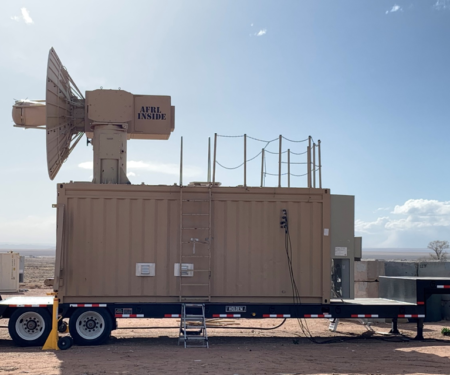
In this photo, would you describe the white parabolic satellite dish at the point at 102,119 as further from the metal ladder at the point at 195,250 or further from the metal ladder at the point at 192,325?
the metal ladder at the point at 192,325

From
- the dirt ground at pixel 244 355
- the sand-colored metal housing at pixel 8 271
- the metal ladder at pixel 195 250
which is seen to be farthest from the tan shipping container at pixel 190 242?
the sand-colored metal housing at pixel 8 271

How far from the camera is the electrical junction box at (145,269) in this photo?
1134cm

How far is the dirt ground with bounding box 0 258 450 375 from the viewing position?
8.94 meters

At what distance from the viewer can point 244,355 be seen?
33.1 feet

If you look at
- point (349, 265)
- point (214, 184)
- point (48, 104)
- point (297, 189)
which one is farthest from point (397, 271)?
point (48, 104)

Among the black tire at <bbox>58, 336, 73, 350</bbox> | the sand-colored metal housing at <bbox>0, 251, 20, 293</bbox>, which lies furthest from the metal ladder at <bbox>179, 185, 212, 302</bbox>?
the sand-colored metal housing at <bbox>0, 251, 20, 293</bbox>

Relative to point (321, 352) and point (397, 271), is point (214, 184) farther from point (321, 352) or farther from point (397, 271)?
point (397, 271)

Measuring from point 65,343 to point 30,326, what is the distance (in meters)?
1.04

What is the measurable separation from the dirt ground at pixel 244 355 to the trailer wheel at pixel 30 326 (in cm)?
29

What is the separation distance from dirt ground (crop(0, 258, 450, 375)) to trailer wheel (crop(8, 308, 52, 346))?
29 cm

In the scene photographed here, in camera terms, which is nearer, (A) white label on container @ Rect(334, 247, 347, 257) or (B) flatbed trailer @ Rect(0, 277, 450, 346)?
(B) flatbed trailer @ Rect(0, 277, 450, 346)

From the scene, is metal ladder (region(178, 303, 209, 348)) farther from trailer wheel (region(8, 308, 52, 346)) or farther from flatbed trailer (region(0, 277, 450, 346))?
trailer wheel (region(8, 308, 52, 346))

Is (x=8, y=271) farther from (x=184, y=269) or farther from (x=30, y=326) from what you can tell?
(x=184, y=269)

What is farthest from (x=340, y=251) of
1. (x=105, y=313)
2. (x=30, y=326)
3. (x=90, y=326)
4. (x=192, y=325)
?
(x=30, y=326)
